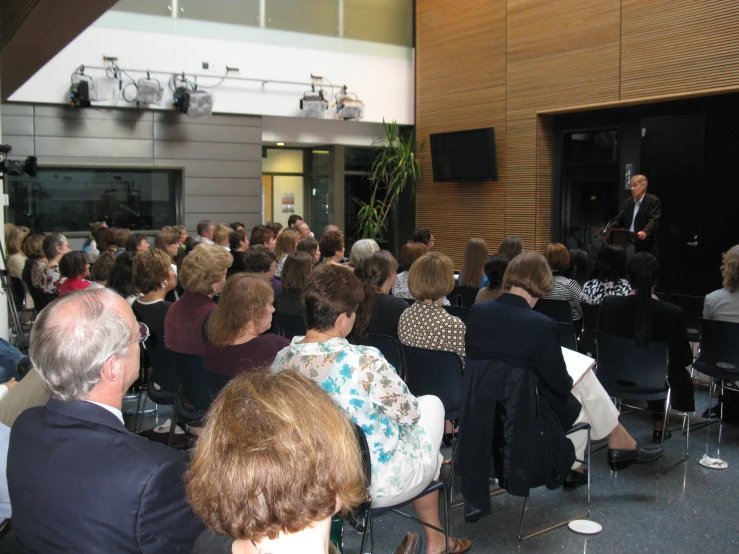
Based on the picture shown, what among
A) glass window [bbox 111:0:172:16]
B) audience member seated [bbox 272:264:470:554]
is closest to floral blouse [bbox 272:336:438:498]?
audience member seated [bbox 272:264:470:554]

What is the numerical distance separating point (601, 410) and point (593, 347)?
1.48 meters

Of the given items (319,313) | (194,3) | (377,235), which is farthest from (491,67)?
(319,313)

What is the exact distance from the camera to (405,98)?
41.6 ft

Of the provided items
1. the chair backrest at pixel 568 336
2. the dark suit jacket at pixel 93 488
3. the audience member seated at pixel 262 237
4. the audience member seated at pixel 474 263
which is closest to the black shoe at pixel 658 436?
the chair backrest at pixel 568 336

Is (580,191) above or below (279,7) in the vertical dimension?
below

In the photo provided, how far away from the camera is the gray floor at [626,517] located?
3.13 metres

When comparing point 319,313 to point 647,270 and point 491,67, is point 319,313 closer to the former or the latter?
point 647,270

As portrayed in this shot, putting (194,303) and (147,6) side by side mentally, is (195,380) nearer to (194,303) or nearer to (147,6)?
(194,303)

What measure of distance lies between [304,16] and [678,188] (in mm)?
6602

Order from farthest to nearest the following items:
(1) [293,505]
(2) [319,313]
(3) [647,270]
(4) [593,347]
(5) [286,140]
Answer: (5) [286,140], (4) [593,347], (3) [647,270], (2) [319,313], (1) [293,505]

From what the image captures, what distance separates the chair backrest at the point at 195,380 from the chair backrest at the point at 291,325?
3.53 feet

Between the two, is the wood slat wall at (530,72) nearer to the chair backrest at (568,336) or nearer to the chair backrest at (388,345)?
the chair backrest at (568,336)

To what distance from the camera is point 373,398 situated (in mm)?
2395

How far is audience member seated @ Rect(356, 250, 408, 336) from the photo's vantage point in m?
4.34
